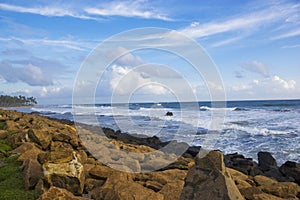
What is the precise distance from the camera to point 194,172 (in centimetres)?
507

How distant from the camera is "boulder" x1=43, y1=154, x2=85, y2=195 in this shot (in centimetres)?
593

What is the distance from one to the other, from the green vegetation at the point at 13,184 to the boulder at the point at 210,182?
2.71 meters

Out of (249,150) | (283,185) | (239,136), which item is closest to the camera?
(283,185)

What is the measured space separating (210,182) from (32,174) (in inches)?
138

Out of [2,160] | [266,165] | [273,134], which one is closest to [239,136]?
[273,134]

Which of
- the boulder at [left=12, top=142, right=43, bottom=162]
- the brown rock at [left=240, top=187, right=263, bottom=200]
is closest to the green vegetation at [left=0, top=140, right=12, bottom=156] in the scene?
the boulder at [left=12, top=142, right=43, bottom=162]

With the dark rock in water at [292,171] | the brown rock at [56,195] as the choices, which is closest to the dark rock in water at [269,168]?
the dark rock in water at [292,171]

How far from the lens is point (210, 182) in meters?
4.85

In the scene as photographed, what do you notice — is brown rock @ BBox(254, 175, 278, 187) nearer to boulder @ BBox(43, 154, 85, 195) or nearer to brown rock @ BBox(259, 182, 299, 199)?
brown rock @ BBox(259, 182, 299, 199)

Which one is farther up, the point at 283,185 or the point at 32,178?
the point at 32,178

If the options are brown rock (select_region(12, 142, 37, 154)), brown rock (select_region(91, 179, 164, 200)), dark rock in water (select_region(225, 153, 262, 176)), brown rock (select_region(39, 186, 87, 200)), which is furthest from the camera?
dark rock in water (select_region(225, 153, 262, 176))

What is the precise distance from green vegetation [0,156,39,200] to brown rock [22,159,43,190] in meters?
0.14

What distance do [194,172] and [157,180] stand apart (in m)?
1.78

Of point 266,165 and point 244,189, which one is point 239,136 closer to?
point 266,165
